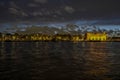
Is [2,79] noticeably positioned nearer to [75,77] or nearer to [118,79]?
[75,77]

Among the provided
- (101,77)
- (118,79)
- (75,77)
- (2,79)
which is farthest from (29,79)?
(118,79)

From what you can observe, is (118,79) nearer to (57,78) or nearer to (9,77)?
(57,78)

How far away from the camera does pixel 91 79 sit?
90.9ft

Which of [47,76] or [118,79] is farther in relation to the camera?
[47,76]

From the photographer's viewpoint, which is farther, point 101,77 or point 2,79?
point 101,77

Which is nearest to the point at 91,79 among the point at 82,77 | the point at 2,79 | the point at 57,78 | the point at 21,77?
the point at 82,77

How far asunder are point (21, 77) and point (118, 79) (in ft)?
40.7

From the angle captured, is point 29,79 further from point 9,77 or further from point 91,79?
point 91,79

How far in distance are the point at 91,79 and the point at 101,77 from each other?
6.59 ft

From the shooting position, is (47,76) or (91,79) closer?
(91,79)

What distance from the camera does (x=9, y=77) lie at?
2838cm

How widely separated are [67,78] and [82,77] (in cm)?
219

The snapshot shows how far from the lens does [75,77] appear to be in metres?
29.3

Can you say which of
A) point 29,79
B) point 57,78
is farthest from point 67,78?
point 29,79
